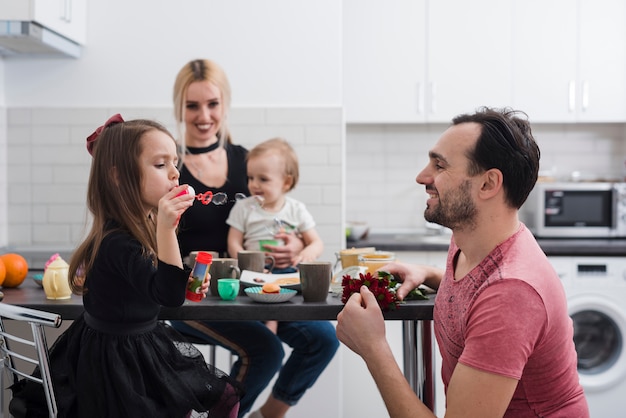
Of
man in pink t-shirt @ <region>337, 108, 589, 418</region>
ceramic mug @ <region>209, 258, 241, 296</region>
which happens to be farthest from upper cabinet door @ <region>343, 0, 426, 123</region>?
man in pink t-shirt @ <region>337, 108, 589, 418</region>

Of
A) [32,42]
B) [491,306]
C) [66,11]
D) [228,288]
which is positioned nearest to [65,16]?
[66,11]

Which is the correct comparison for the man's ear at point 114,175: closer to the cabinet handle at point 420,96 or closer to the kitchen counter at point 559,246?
the kitchen counter at point 559,246

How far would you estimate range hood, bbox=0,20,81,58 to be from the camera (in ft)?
10.6

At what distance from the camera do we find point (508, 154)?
5.09 ft

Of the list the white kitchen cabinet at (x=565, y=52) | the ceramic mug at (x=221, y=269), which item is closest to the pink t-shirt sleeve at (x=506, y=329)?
the ceramic mug at (x=221, y=269)

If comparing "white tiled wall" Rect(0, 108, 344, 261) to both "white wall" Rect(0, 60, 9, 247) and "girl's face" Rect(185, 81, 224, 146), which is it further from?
"girl's face" Rect(185, 81, 224, 146)

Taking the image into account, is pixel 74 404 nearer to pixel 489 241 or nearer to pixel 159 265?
pixel 159 265

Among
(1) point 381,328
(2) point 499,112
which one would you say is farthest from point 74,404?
(2) point 499,112

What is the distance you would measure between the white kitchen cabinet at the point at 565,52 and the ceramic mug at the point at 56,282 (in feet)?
A: 9.52

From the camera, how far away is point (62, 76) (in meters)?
3.81

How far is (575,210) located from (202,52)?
219cm

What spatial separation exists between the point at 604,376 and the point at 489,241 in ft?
9.04

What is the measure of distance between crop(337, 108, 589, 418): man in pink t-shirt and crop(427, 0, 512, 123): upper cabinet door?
2.56 m

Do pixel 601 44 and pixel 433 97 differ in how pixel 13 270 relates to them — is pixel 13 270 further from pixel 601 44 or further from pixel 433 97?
pixel 601 44
